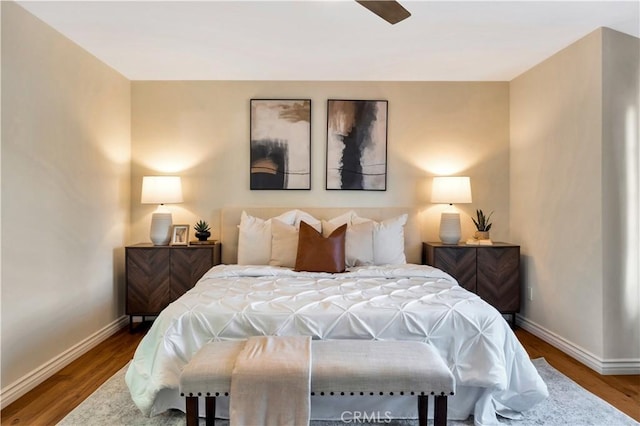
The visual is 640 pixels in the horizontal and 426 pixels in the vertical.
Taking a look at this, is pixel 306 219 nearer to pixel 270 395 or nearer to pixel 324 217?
pixel 324 217

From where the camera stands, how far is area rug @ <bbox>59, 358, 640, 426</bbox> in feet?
7.03

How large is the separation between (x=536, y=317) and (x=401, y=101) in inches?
101

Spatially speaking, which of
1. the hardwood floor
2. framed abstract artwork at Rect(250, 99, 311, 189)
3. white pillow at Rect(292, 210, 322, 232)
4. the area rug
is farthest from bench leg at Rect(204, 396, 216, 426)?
framed abstract artwork at Rect(250, 99, 311, 189)

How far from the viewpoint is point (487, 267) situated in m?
3.70

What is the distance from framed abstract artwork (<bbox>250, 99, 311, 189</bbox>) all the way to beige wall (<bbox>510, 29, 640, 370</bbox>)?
227 centimetres

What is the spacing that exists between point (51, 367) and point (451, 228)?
3.61 m

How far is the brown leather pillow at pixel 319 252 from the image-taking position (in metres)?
3.16

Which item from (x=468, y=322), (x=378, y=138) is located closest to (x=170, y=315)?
(x=468, y=322)

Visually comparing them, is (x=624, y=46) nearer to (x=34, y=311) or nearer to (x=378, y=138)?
(x=378, y=138)

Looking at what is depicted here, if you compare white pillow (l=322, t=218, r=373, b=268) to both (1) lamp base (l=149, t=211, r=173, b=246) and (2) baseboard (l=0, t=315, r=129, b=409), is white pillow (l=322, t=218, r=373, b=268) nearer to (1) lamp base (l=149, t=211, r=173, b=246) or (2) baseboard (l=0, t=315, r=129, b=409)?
(1) lamp base (l=149, t=211, r=173, b=246)

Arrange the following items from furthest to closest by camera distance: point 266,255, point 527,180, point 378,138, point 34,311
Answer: point 378,138 < point 527,180 < point 266,255 < point 34,311

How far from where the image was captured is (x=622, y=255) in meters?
2.83

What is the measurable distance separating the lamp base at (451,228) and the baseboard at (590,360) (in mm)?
1129

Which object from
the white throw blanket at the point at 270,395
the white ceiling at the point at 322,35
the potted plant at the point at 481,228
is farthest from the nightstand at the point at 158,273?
the potted plant at the point at 481,228
